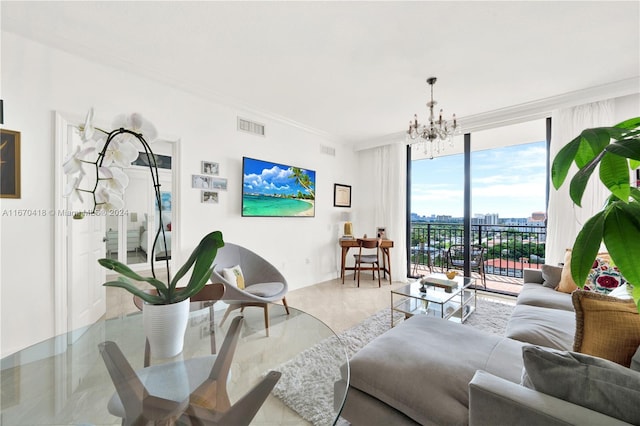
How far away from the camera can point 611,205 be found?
44cm

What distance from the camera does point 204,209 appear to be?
307 cm

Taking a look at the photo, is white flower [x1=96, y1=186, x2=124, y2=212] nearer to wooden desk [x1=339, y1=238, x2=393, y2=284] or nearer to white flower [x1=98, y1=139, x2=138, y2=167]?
white flower [x1=98, y1=139, x2=138, y2=167]

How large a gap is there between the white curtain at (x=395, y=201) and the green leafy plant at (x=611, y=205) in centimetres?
408

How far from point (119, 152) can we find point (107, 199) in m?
0.16

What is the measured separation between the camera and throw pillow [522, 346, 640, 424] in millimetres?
747

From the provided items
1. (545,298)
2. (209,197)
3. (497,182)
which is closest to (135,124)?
(209,197)

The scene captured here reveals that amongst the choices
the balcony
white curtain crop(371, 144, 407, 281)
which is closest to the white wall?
white curtain crop(371, 144, 407, 281)

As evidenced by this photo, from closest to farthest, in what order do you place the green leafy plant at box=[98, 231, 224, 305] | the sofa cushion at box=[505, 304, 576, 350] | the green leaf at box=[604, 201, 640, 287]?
1. the green leaf at box=[604, 201, 640, 287]
2. the green leafy plant at box=[98, 231, 224, 305]
3. the sofa cushion at box=[505, 304, 576, 350]

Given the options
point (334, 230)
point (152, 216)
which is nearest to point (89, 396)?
point (334, 230)

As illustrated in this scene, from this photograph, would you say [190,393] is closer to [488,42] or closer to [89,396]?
[89,396]

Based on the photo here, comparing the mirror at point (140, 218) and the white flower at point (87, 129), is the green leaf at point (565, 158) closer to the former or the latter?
the white flower at point (87, 129)

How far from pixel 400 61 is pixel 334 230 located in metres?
2.98

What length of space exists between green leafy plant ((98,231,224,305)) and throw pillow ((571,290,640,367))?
1.53 meters

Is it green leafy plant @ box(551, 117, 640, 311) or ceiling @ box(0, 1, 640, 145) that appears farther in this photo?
ceiling @ box(0, 1, 640, 145)
